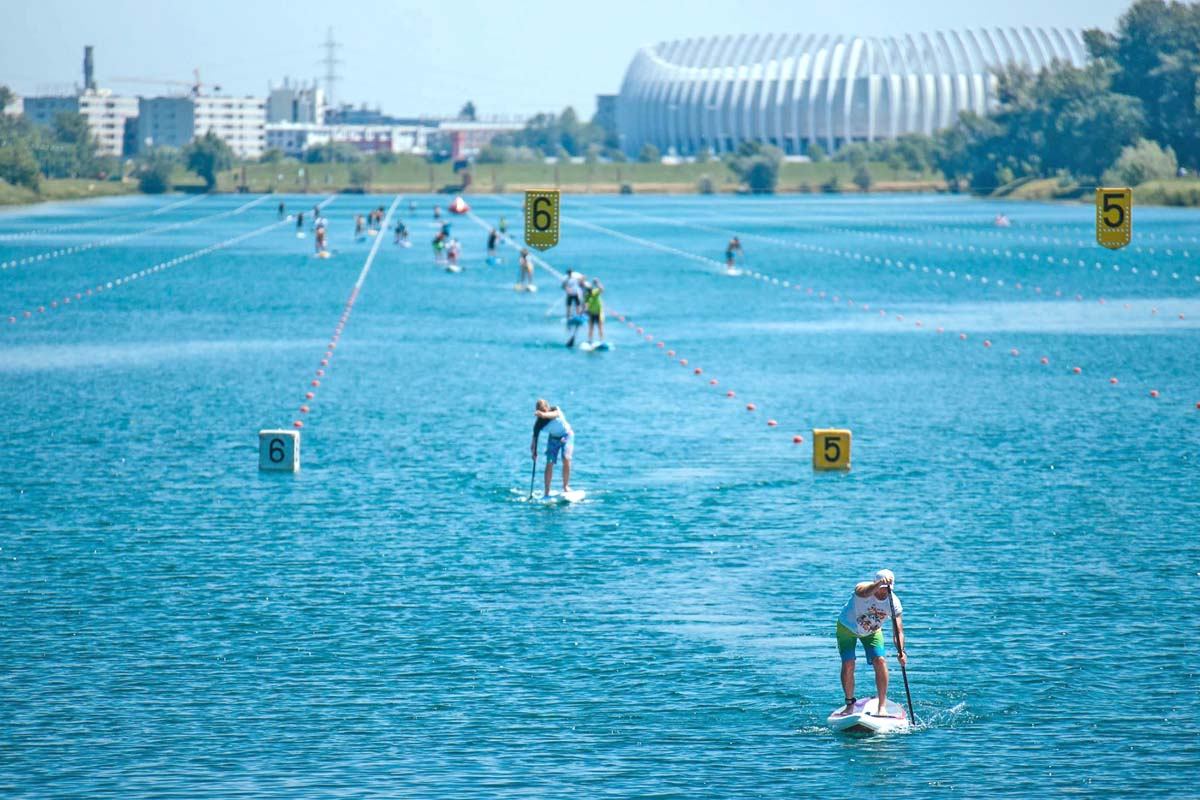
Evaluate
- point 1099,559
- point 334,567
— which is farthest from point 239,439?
point 1099,559

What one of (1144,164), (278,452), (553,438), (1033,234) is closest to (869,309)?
(278,452)

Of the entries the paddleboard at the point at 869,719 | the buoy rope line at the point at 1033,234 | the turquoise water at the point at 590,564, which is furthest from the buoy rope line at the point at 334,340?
the buoy rope line at the point at 1033,234

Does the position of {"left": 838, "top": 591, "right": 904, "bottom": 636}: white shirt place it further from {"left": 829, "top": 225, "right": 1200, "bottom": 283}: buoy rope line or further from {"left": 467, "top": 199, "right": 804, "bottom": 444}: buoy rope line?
{"left": 829, "top": 225, "right": 1200, "bottom": 283}: buoy rope line

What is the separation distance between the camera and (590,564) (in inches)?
1208

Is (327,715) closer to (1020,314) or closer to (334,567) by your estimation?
(334,567)

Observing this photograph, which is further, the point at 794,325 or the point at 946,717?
the point at 794,325

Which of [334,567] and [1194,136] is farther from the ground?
[1194,136]

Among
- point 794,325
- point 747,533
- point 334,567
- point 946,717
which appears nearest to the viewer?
point 946,717

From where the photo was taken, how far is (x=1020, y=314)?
80188mm

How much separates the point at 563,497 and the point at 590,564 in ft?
18.9

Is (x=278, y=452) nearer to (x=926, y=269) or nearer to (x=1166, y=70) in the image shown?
(x=926, y=269)

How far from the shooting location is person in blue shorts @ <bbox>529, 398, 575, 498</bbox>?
35.3 meters

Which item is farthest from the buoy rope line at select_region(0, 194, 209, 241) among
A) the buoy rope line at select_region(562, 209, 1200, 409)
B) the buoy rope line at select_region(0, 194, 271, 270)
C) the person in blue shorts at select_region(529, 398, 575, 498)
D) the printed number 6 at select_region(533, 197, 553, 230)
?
the person in blue shorts at select_region(529, 398, 575, 498)

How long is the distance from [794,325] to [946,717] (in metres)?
53.2
